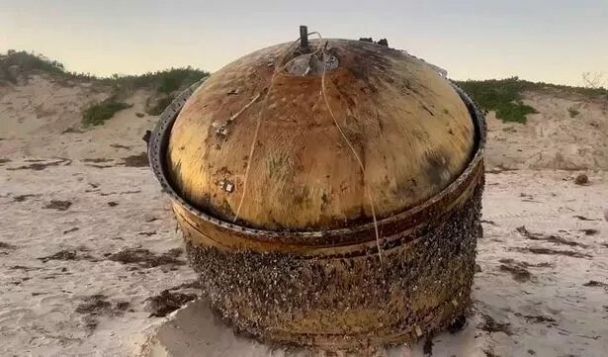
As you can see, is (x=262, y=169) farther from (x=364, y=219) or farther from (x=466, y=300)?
(x=466, y=300)

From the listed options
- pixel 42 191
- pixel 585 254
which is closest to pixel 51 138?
pixel 42 191

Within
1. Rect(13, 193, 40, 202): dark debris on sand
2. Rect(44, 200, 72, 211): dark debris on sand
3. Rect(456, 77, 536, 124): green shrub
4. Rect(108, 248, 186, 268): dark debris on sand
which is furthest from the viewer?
Rect(456, 77, 536, 124): green shrub

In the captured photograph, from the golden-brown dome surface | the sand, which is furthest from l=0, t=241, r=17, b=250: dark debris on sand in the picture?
the golden-brown dome surface

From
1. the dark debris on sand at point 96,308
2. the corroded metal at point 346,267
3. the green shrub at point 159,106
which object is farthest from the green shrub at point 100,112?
the corroded metal at point 346,267

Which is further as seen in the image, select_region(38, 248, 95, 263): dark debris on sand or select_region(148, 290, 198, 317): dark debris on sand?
select_region(38, 248, 95, 263): dark debris on sand

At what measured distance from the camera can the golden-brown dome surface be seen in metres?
4.23

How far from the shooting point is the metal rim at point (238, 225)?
4.21 metres

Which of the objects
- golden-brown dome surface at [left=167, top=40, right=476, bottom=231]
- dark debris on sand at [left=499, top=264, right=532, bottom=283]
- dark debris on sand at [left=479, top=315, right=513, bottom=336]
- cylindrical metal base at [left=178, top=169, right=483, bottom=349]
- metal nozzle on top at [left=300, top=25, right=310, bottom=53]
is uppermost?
metal nozzle on top at [left=300, top=25, right=310, bottom=53]

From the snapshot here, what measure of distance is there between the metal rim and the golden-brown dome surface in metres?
0.05

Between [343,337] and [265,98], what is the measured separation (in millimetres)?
1797

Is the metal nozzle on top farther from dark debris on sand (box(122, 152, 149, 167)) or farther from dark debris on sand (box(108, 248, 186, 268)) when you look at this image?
dark debris on sand (box(122, 152, 149, 167))

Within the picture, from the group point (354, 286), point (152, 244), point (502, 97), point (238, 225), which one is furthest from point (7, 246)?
point (502, 97)

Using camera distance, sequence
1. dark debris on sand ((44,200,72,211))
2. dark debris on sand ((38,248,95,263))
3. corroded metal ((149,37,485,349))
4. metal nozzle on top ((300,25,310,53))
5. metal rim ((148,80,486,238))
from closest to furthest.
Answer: metal rim ((148,80,486,238)) → corroded metal ((149,37,485,349)) → metal nozzle on top ((300,25,310,53)) → dark debris on sand ((38,248,95,263)) → dark debris on sand ((44,200,72,211))

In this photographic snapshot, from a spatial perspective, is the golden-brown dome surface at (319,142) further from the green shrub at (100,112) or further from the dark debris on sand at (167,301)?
the green shrub at (100,112)
